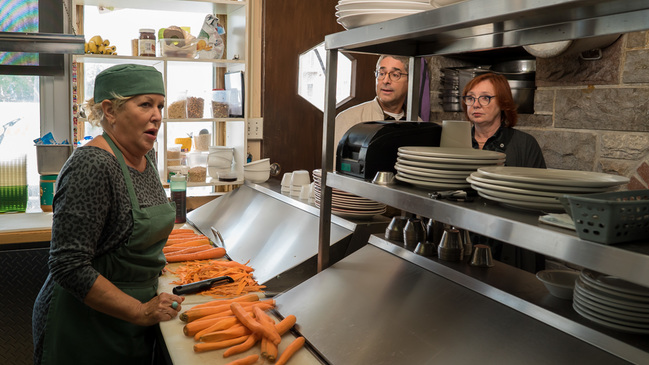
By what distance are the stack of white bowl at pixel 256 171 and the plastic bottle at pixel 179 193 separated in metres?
0.43

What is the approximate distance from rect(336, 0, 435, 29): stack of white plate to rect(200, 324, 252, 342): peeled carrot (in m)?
1.00

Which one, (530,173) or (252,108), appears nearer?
(530,173)

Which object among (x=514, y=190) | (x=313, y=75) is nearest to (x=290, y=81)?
(x=313, y=75)

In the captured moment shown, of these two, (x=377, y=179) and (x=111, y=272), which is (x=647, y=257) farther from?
(x=111, y=272)

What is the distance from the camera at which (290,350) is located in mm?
1600

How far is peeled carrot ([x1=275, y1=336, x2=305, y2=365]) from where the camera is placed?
5.14 ft

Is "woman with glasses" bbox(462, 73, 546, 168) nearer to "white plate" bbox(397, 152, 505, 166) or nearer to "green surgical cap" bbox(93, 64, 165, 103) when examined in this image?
"white plate" bbox(397, 152, 505, 166)

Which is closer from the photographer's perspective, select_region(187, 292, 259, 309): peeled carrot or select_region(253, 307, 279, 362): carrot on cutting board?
select_region(253, 307, 279, 362): carrot on cutting board

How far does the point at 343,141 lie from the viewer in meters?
1.88

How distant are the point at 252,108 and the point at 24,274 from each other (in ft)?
5.71

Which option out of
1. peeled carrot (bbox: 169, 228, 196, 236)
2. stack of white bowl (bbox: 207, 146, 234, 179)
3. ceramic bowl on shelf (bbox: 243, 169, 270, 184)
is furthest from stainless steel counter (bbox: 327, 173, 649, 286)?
stack of white bowl (bbox: 207, 146, 234, 179)

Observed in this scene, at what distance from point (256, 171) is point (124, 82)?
1.83 meters

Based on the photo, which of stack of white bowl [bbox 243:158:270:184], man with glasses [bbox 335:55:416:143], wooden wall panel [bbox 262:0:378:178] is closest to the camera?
man with glasses [bbox 335:55:416:143]

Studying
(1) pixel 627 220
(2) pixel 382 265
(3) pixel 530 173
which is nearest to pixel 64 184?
(2) pixel 382 265
